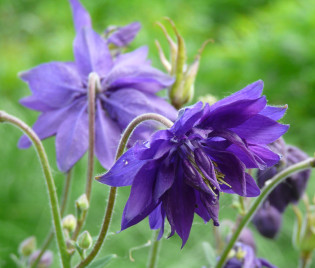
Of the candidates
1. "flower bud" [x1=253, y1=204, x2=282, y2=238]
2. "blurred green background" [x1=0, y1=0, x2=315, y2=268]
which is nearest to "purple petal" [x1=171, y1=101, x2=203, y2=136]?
"flower bud" [x1=253, y1=204, x2=282, y2=238]

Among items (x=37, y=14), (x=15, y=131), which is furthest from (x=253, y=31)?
(x=37, y=14)

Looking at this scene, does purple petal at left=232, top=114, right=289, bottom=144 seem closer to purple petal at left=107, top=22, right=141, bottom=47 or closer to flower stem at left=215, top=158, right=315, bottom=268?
flower stem at left=215, top=158, right=315, bottom=268

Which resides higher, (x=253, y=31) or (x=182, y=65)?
(x=182, y=65)

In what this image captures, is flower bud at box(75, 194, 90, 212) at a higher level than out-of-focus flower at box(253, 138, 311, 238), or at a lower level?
higher

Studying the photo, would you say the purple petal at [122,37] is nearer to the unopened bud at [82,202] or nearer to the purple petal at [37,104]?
the purple petal at [37,104]

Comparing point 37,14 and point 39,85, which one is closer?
point 39,85

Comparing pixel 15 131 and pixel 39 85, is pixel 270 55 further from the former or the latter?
pixel 39 85

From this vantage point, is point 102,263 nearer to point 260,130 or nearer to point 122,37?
point 260,130
